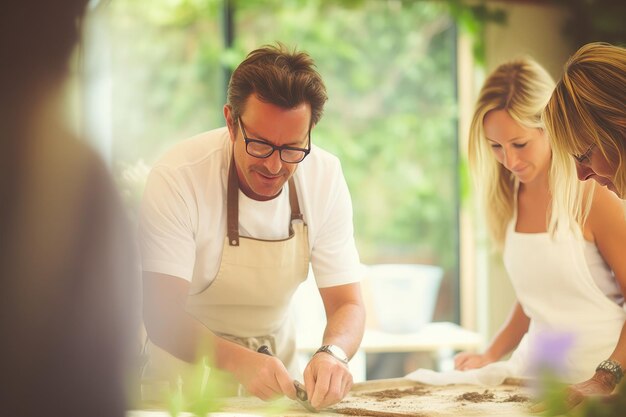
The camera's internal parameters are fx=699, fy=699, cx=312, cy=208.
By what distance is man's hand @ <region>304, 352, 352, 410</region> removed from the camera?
1.15 m

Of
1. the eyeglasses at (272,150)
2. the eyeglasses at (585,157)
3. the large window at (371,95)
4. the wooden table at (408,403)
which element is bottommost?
the wooden table at (408,403)

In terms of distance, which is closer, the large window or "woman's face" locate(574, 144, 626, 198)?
"woman's face" locate(574, 144, 626, 198)

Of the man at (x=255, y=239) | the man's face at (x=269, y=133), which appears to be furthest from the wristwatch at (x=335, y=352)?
the man's face at (x=269, y=133)

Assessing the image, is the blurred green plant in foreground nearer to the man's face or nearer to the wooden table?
the wooden table

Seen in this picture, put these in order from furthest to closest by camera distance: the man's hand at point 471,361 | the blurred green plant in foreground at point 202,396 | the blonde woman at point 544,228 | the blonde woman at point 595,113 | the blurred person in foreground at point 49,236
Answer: the man's hand at point 471,361, the blonde woman at point 544,228, the blonde woman at point 595,113, the blurred green plant in foreground at point 202,396, the blurred person in foreground at point 49,236

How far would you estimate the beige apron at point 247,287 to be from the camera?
54.2 inches

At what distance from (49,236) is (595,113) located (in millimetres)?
826

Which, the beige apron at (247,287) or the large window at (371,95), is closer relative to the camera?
the beige apron at (247,287)

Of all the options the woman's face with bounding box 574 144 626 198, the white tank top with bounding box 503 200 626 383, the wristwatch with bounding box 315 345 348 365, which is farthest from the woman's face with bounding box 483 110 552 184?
the wristwatch with bounding box 315 345 348 365

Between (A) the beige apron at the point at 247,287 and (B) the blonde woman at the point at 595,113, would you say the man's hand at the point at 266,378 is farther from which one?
(B) the blonde woman at the point at 595,113

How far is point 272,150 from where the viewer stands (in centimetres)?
125

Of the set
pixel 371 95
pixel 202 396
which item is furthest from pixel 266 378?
pixel 371 95

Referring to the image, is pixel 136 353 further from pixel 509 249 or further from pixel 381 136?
pixel 381 136

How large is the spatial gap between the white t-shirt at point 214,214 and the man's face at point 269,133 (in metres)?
0.08
